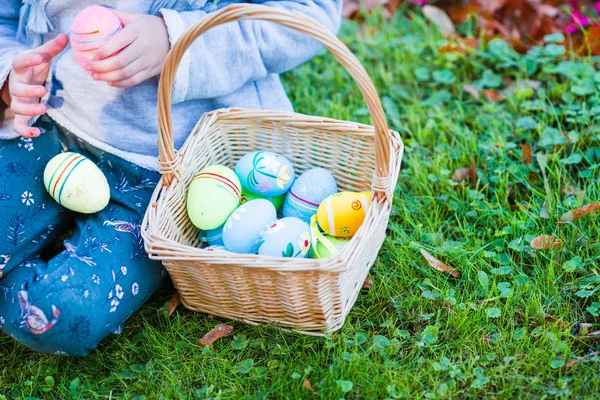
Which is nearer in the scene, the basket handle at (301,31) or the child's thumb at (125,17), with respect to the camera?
the basket handle at (301,31)

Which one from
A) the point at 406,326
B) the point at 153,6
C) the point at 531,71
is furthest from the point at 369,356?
the point at 531,71

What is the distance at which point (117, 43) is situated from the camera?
4.37 ft

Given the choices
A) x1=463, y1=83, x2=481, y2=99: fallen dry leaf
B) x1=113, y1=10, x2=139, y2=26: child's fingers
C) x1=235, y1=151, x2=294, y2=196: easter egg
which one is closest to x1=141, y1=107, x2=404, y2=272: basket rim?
x1=235, y1=151, x2=294, y2=196: easter egg

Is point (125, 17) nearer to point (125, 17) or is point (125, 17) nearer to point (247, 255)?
point (125, 17)

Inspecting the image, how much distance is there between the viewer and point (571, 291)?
1460 millimetres

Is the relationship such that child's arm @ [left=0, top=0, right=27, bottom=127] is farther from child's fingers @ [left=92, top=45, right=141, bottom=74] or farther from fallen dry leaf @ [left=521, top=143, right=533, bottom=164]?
fallen dry leaf @ [left=521, top=143, right=533, bottom=164]

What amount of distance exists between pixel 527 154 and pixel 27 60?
1.36 m

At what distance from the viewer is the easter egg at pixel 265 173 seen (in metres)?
1.57

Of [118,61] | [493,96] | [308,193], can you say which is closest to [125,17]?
[118,61]

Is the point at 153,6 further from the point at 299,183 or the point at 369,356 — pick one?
the point at 369,356

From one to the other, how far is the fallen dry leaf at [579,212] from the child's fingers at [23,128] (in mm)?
1324

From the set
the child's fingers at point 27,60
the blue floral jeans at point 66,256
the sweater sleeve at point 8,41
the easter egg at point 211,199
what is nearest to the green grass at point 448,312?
the blue floral jeans at point 66,256

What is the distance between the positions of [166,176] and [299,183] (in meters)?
0.34

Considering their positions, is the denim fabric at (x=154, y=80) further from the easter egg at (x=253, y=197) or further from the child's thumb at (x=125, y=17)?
the easter egg at (x=253, y=197)
